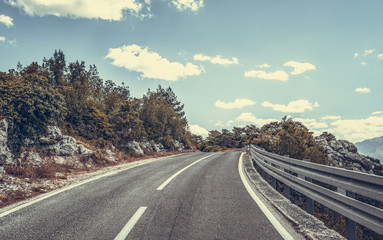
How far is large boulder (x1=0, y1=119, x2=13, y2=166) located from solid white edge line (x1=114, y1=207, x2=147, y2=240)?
22.6ft

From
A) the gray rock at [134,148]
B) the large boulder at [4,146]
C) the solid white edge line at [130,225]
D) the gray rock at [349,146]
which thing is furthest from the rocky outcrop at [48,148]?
the gray rock at [349,146]

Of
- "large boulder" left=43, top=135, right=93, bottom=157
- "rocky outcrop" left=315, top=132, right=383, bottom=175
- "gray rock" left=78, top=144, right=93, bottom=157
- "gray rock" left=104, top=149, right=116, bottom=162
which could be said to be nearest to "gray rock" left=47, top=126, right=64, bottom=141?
"large boulder" left=43, top=135, right=93, bottom=157

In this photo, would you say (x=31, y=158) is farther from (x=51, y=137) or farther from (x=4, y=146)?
(x=51, y=137)

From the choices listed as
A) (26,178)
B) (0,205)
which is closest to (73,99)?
(26,178)

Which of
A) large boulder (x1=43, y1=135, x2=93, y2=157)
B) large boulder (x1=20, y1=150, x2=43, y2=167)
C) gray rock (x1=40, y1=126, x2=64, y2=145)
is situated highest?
gray rock (x1=40, y1=126, x2=64, y2=145)

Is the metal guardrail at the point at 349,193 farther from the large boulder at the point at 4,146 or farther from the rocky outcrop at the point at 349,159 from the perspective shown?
the rocky outcrop at the point at 349,159

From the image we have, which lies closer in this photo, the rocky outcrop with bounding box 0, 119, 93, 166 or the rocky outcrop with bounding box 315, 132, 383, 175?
the rocky outcrop with bounding box 0, 119, 93, 166

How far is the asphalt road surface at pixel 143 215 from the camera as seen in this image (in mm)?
3502

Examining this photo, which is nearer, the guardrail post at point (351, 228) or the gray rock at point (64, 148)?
the guardrail post at point (351, 228)

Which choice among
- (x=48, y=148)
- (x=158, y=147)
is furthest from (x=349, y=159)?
(x=48, y=148)

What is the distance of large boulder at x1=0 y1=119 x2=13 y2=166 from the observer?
811 centimetres

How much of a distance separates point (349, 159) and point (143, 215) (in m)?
32.4

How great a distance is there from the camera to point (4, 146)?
27.3 ft

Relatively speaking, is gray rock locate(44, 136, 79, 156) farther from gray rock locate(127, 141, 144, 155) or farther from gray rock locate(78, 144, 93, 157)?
gray rock locate(127, 141, 144, 155)
